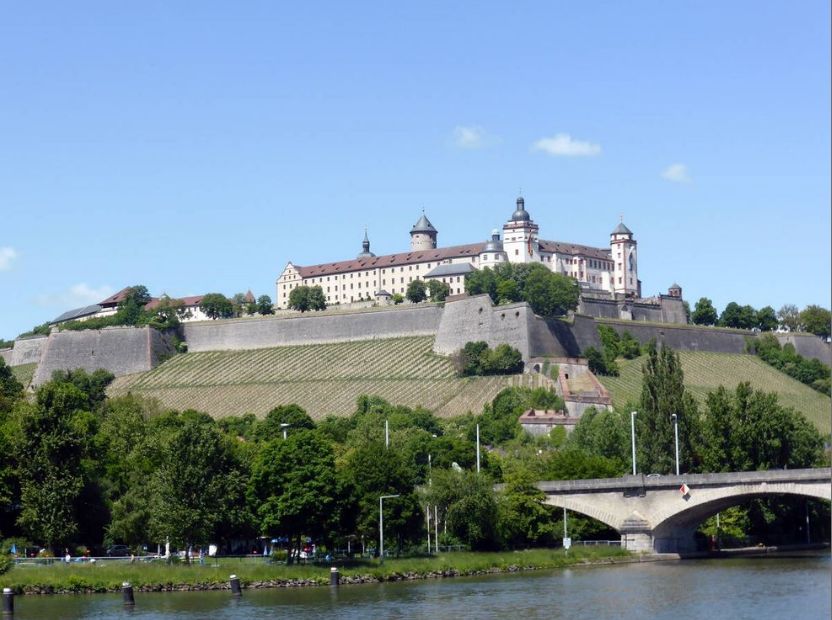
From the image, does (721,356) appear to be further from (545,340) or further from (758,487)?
(758,487)

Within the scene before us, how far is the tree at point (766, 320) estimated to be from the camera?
160 metres

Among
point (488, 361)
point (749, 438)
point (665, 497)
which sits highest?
point (488, 361)

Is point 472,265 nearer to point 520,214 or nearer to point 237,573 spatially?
point 520,214

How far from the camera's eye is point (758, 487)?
65500 millimetres

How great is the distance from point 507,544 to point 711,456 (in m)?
13.3

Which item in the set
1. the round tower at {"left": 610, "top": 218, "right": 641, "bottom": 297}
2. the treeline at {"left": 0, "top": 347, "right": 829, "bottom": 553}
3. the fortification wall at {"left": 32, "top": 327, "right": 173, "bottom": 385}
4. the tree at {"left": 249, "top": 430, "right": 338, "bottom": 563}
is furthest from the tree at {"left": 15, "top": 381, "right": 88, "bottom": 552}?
the round tower at {"left": 610, "top": 218, "right": 641, "bottom": 297}

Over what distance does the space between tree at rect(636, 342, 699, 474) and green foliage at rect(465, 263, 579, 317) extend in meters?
59.6

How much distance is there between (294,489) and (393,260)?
412 feet

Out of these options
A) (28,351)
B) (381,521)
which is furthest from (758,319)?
(381,521)

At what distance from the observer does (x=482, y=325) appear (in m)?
138

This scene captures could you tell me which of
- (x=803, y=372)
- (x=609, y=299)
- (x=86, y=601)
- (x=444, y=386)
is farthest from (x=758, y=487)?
(x=609, y=299)

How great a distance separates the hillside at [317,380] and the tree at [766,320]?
3671 cm

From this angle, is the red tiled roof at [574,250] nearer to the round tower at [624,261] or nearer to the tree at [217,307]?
the round tower at [624,261]

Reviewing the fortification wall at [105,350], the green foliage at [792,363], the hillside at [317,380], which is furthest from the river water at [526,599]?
the fortification wall at [105,350]
